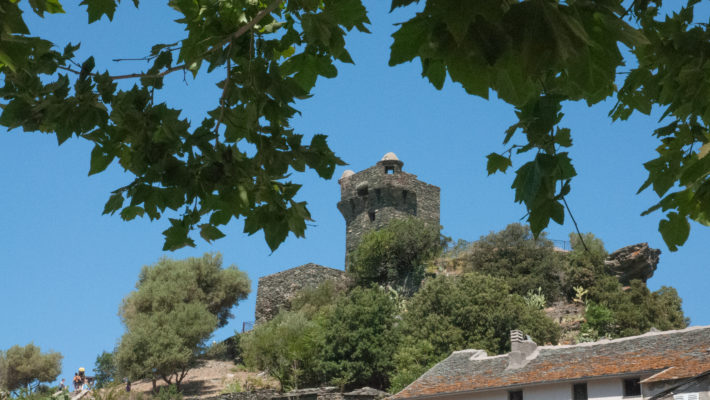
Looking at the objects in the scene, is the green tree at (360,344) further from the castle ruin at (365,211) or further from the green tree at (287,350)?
the castle ruin at (365,211)

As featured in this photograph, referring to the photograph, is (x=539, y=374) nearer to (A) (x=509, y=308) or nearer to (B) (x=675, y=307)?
(A) (x=509, y=308)

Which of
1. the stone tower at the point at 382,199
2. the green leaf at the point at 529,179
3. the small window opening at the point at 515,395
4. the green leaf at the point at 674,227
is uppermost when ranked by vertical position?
the stone tower at the point at 382,199

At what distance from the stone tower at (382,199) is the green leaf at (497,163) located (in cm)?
4415

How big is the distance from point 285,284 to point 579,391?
29.3 metres

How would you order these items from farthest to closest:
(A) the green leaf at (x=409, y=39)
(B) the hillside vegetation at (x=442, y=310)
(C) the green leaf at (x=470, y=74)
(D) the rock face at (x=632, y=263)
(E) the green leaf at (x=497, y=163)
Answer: (D) the rock face at (x=632, y=263) < (B) the hillside vegetation at (x=442, y=310) < (E) the green leaf at (x=497, y=163) < (A) the green leaf at (x=409, y=39) < (C) the green leaf at (x=470, y=74)

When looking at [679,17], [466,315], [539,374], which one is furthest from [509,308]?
[679,17]

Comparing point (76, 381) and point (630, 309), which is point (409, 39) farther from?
point (76, 381)

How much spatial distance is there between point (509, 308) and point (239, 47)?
97.5ft

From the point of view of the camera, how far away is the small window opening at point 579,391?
2288 cm

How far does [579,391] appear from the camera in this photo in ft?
75.6

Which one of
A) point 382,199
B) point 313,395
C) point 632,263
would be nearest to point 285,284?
point 382,199

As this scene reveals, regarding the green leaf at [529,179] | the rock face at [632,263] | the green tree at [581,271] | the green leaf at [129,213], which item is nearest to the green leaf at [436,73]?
the green leaf at [529,179]

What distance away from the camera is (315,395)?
31.6m

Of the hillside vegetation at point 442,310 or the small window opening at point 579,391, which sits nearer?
the small window opening at point 579,391
